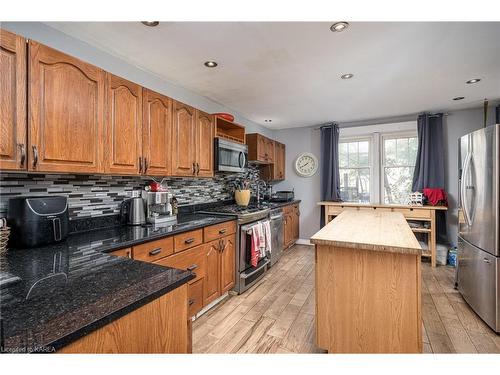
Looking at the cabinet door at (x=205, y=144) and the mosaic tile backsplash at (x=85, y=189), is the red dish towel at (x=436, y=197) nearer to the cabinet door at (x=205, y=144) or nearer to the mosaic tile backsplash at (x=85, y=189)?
the cabinet door at (x=205, y=144)

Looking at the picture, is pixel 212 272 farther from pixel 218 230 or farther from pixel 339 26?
pixel 339 26

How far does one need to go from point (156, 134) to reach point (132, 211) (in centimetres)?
70

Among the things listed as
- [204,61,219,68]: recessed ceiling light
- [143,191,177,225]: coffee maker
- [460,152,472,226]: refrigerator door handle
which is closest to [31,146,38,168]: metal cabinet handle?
[143,191,177,225]: coffee maker

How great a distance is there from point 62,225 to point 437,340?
2851 mm

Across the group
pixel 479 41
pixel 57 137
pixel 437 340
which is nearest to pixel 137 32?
pixel 57 137

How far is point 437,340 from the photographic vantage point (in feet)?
6.25

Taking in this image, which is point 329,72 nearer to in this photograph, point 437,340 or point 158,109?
point 158,109

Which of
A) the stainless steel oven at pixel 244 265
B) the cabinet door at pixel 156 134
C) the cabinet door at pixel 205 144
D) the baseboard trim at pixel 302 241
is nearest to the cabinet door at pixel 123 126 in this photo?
the cabinet door at pixel 156 134

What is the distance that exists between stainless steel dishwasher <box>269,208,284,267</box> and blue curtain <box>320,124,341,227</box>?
1.22 meters

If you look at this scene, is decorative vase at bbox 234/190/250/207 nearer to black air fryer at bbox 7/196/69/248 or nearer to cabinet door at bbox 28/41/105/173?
cabinet door at bbox 28/41/105/173

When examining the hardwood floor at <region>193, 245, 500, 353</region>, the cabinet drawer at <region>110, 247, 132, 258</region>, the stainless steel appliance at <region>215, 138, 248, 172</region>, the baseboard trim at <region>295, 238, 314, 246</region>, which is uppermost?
the stainless steel appliance at <region>215, 138, 248, 172</region>

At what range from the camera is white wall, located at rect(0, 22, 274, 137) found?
167 centimetres
